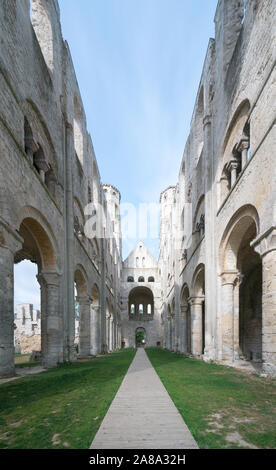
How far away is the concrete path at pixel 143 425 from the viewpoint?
280cm

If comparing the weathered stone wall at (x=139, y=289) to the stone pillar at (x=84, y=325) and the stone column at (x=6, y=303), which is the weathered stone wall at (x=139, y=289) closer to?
the stone pillar at (x=84, y=325)

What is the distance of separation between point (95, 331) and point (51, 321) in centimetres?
954

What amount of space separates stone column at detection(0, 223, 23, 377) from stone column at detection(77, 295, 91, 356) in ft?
29.2

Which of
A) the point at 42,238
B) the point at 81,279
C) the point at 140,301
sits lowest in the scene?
the point at 140,301

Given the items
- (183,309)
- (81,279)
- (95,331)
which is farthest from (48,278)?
(183,309)

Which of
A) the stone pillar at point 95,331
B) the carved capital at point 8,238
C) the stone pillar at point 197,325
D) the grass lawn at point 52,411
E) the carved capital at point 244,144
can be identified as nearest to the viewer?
the grass lawn at point 52,411

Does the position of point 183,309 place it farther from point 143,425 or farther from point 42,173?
point 143,425

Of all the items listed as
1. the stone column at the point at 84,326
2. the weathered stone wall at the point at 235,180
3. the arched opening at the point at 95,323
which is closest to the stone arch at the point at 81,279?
the stone column at the point at 84,326

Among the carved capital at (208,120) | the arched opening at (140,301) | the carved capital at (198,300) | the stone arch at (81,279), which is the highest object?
the carved capital at (208,120)

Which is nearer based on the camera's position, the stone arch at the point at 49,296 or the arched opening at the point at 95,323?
the stone arch at the point at 49,296

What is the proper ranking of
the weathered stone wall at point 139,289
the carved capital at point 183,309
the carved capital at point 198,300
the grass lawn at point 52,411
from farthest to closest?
the weathered stone wall at point 139,289, the carved capital at point 183,309, the carved capital at point 198,300, the grass lawn at point 52,411

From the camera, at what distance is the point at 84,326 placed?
15.5 metres

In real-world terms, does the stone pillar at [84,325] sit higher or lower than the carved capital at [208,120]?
lower

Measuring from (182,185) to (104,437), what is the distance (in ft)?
68.4
